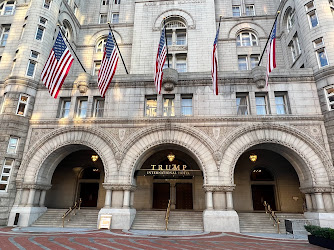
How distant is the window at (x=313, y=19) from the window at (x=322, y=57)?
271cm

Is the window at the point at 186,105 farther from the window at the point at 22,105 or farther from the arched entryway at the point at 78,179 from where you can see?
the window at the point at 22,105

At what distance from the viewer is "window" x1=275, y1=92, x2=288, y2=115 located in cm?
1798

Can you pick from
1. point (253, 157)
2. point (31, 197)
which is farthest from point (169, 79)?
point (31, 197)

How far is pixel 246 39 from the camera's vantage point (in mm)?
27594

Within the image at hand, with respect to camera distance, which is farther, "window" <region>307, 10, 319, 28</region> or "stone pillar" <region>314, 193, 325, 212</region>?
"window" <region>307, 10, 319, 28</region>

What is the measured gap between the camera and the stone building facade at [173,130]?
53.5ft

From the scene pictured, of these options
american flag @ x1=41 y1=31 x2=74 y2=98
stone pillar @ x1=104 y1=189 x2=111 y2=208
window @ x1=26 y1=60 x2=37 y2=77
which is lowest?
stone pillar @ x1=104 y1=189 x2=111 y2=208

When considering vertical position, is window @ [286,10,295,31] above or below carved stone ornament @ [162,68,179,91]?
above

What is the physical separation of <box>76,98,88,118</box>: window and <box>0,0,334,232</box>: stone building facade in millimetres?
93

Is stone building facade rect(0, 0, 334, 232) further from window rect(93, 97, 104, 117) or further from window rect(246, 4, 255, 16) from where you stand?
window rect(246, 4, 255, 16)

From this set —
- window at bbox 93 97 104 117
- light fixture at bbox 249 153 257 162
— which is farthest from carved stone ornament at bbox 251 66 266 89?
window at bbox 93 97 104 117

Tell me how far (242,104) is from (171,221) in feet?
36.6

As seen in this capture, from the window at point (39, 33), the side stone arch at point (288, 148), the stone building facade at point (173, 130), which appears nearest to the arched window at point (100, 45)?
the stone building facade at point (173, 130)

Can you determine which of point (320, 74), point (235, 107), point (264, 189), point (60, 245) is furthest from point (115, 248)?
point (320, 74)
